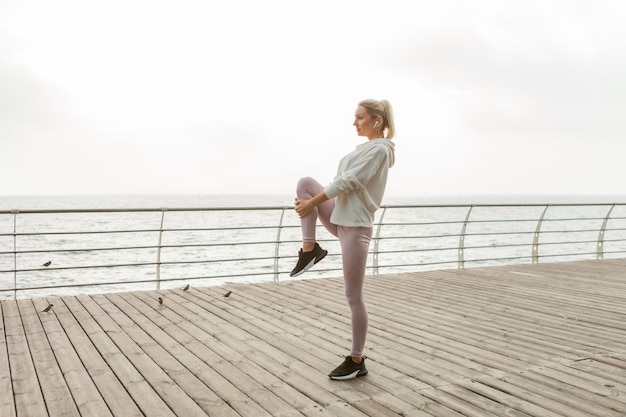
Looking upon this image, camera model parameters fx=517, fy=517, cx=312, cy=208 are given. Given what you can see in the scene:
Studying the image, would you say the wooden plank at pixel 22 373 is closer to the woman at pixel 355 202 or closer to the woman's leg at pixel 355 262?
the woman at pixel 355 202

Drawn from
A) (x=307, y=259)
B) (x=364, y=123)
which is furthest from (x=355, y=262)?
(x=364, y=123)

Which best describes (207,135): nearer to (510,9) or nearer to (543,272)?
(510,9)

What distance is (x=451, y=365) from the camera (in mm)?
3092

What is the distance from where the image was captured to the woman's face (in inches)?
107

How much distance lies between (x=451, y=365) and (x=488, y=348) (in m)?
0.53

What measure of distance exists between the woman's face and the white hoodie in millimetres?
61

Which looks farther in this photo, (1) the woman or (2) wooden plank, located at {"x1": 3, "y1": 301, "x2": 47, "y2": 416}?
(1) the woman

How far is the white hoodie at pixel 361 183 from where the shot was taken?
255 cm

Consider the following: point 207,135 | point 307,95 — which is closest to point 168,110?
point 207,135

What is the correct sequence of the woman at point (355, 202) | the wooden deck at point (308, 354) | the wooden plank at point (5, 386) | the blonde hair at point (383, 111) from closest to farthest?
the wooden plank at point (5, 386)
the wooden deck at point (308, 354)
the woman at point (355, 202)
the blonde hair at point (383, 111)

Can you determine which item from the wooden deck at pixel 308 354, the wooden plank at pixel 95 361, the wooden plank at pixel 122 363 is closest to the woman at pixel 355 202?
the wooden deck at pixel 308 354

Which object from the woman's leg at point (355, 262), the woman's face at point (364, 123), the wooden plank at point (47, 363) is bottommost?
the wooden plank at point (47, 363)

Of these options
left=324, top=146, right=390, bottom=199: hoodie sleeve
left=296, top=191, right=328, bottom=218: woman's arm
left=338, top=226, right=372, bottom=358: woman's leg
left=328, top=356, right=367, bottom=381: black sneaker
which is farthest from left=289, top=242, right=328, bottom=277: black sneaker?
left=328, top=356, right=367, bottom=381: black sneaker

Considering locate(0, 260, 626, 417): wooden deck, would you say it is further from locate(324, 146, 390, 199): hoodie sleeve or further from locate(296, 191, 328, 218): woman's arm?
locate(324, 146, 390, 199): hoodie sleeve
